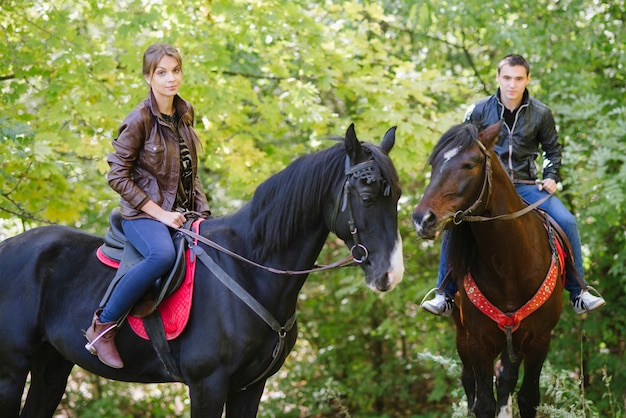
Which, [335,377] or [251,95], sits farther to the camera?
[335,377]

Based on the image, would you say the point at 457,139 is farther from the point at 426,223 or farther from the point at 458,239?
the point at 458,239

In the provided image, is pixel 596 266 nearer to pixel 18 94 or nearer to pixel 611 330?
pixel 611 330

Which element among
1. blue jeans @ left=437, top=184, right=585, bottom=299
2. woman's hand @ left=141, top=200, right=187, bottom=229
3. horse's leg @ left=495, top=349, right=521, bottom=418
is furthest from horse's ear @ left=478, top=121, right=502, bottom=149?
woman's hand @ left=141, top=200, right=187, bottom=229

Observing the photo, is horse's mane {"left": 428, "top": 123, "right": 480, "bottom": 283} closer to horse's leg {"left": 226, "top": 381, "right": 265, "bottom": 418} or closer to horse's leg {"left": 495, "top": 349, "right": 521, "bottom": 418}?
horse's leg {"left": 495, "top": 349, "right": 521, "bottom": 418}

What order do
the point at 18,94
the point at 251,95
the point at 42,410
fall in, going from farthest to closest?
the point at 251,95
the point at 18,94
the point at 42,410

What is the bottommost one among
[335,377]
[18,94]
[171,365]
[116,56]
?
[335,377]

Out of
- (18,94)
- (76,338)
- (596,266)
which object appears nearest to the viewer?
(76,338)

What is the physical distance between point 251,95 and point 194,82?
3.26 ft

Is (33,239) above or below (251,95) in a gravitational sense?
below

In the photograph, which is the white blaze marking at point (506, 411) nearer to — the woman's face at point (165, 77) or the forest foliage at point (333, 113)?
the forest foliage at point (333, 113)

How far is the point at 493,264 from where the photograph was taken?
170 inches

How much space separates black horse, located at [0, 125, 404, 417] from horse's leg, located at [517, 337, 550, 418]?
A: 1.80m

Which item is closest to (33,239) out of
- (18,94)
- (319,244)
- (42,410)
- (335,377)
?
(42,410)

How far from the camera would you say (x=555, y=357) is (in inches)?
323
